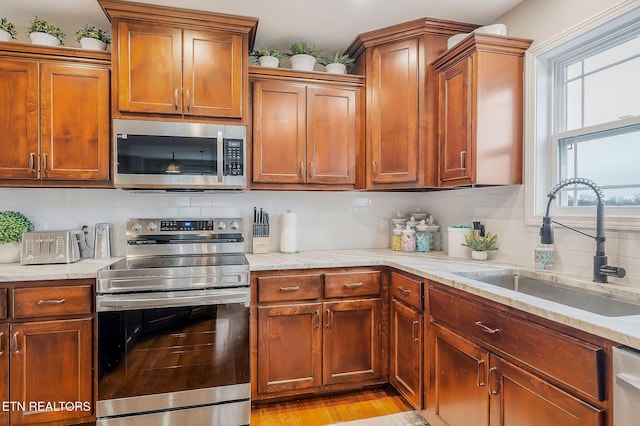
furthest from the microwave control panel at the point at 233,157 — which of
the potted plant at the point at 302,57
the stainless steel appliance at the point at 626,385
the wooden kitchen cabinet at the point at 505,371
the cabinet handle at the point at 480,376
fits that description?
the stainless steel appliance at the point at 626,385

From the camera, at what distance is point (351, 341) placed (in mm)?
2322

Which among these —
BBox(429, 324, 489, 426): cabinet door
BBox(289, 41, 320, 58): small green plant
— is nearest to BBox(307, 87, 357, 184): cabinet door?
BBox(289, 41, 320, 58): small green plant

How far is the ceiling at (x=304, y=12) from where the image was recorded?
86.3 inches

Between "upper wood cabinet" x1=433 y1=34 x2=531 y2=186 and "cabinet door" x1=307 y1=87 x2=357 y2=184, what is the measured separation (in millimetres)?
774

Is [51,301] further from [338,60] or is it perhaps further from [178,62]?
[338,60]

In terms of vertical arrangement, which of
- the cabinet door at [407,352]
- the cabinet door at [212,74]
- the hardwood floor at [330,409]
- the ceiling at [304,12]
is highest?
the ceiling at [304,12]

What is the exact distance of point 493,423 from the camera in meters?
1.48

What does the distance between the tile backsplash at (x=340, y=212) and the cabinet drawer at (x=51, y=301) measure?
65 centimetres

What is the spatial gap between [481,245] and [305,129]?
4.76 ft

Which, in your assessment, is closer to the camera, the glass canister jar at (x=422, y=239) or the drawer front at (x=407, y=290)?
the drawer front at (x=407, y=290)

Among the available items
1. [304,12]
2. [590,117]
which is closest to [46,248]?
[304,12]

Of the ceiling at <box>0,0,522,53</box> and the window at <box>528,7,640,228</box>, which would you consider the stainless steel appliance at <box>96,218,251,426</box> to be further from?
the window at <box>528,7,640,228</box>

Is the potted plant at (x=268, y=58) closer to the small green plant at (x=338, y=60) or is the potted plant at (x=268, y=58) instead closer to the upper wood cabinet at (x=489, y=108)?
the small green plant at (x=338, y=60)

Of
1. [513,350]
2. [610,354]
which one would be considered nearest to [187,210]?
[513,350]
